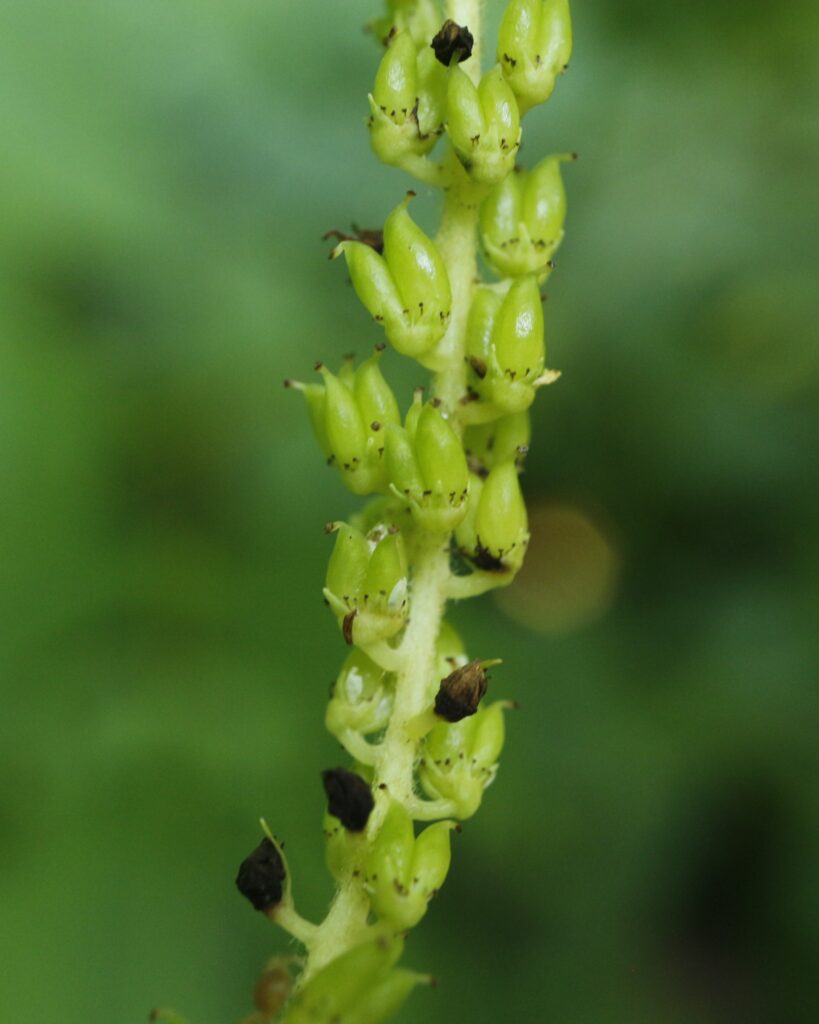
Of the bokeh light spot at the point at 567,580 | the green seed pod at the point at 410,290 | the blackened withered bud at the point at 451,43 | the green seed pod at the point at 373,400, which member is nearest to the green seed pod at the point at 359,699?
the green seed pod at the point at 373,400

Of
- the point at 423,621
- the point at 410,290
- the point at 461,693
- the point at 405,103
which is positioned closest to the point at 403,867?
the point at 461,693

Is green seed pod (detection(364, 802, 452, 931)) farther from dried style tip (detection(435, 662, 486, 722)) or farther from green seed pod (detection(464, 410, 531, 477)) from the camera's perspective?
green seed pod (detection(464, 410, 531, 477))

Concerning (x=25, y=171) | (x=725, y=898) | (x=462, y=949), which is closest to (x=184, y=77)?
(x=25, y=171)

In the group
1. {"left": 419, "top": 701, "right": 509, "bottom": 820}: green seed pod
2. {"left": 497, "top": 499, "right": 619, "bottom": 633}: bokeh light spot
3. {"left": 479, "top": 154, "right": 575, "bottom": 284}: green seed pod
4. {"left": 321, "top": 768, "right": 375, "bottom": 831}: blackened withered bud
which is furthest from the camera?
{"left": 497, "top": 499, "right": 619, "bottom": 633}: bokeh light spot

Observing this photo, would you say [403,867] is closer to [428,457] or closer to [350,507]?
[428,457]

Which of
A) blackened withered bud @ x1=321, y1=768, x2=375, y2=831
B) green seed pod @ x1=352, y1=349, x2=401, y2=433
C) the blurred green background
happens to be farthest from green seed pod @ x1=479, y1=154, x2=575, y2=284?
the blurred green background

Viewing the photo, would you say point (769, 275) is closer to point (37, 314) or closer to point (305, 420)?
point (305, 420)
